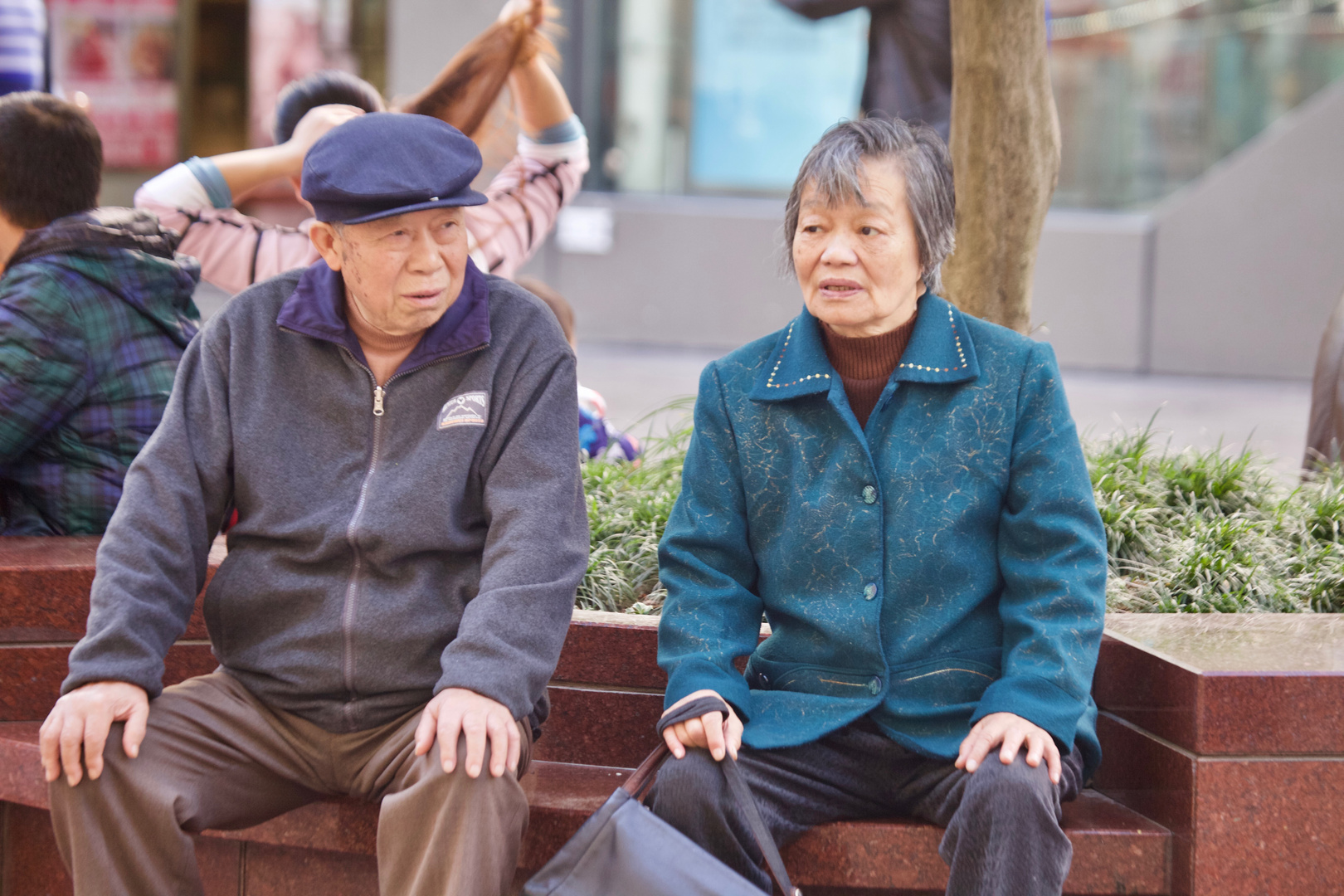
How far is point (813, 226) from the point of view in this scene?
8.56ft

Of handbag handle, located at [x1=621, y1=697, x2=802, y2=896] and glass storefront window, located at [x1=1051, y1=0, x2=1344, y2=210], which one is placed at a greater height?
glass storefront window, located at [x1=1051, y1=0, x2=1344, y2=210]

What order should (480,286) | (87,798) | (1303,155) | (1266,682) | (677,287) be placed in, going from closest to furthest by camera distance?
(87,798)
(1266,682)
(480,286)
(1303,155)
(677,287)

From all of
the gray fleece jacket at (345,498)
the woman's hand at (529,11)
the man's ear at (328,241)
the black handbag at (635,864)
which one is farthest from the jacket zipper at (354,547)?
the woman's hand at (529,11)

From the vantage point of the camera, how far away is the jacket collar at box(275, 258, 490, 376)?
262 centimetres

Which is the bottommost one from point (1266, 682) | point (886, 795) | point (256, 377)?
point (886, 795)

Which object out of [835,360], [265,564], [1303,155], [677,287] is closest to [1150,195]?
[1303,155]

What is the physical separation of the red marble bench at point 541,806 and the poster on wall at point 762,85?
27.2 ft

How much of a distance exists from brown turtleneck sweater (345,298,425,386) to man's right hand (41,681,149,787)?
0.75 metres

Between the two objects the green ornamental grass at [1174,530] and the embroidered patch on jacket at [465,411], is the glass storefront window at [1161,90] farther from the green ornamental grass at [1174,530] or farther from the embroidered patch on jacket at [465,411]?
the embroidered patch on jacket at [465,411]

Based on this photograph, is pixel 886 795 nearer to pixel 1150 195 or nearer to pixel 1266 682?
pixel 1266 682

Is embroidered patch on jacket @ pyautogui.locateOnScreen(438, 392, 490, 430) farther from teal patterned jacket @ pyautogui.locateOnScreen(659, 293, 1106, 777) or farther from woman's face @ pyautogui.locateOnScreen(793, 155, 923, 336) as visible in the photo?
woman's face @ pyautogui.locateOnScreen(793, 155, 923, 336)

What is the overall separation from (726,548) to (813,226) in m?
0.64

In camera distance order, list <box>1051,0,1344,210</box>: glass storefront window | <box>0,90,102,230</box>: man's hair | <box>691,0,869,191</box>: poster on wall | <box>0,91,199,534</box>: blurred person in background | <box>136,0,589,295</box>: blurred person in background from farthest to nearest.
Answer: <box>691,0,869,191</box>: poster on wall, <box>1051,0,1344,210</box>: glass storefront window, <box>136,0,589,295</box>: blurred person in background, <box>0,90,102,230</box>: man's hair, <box>0,91,199,534</box>: blurred person in background

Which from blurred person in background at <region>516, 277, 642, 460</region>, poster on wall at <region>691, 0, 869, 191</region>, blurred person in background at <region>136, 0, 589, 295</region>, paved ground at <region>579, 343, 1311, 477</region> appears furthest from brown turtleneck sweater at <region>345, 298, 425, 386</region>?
poster on wall at <region>691, 0, 869, 191</region>
